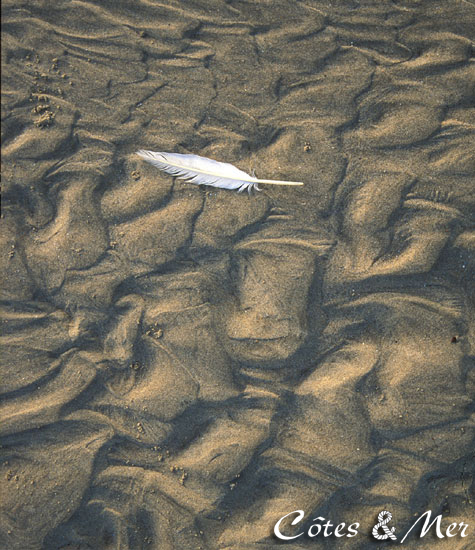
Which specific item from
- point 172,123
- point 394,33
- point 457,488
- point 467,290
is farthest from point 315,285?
point 394,33

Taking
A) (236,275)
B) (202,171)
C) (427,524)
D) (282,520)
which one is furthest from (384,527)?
(202,171)

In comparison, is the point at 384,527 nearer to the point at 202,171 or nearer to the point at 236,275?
the point at 236,275

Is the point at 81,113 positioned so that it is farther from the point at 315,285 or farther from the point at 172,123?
the point at 315,285

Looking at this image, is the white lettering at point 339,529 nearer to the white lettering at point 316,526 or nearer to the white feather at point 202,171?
the white lettering at point 316,526

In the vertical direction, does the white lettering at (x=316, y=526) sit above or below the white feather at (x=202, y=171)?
below

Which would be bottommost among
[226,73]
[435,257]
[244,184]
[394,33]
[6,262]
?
[435,257]

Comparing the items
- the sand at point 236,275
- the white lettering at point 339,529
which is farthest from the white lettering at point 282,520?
the white lettering at point 339,529
